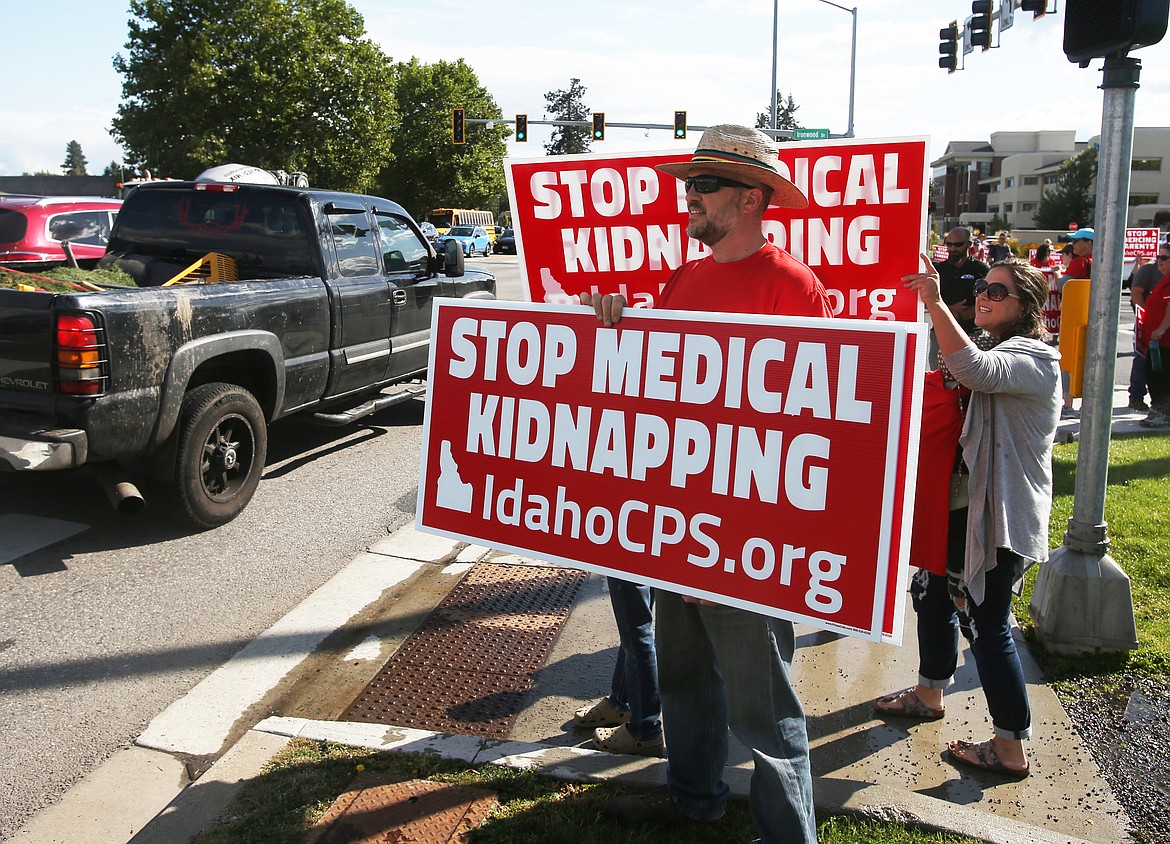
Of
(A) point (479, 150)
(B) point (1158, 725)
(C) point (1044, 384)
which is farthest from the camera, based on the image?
(A) point (479, 150)

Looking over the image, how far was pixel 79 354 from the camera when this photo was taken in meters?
4.82

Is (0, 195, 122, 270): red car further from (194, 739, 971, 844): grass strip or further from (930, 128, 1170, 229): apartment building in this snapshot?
(930, 128, 1170, 229): apartment building

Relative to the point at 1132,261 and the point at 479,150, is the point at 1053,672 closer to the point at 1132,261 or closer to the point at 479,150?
the point at 1132,261

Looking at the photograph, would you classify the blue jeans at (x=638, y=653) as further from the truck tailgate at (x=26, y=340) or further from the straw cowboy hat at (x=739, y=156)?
the truck tailgate at (x=26, y=340)

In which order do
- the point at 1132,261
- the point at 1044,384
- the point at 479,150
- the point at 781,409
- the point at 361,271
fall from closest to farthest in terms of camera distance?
the point at 781,409 → the point at 1044,384 → the point at 361,271 → the point at 1132,261 → the point at 479,150

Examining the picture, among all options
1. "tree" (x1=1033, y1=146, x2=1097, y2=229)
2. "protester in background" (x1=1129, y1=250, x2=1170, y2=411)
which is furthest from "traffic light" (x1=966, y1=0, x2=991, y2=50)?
"tree" (x1=1033, y1=146, x2=1097, y2=229)

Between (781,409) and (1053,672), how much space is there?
2329mm

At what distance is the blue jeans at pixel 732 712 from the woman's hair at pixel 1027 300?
4.38 ft

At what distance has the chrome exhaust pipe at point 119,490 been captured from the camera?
5098 millimetres

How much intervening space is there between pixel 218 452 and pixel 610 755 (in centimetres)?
360

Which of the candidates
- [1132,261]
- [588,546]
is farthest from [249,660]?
[1132,261]

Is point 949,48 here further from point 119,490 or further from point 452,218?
point 452,218

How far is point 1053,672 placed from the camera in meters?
3.95

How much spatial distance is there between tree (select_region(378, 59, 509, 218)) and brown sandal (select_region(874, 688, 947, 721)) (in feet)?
215
